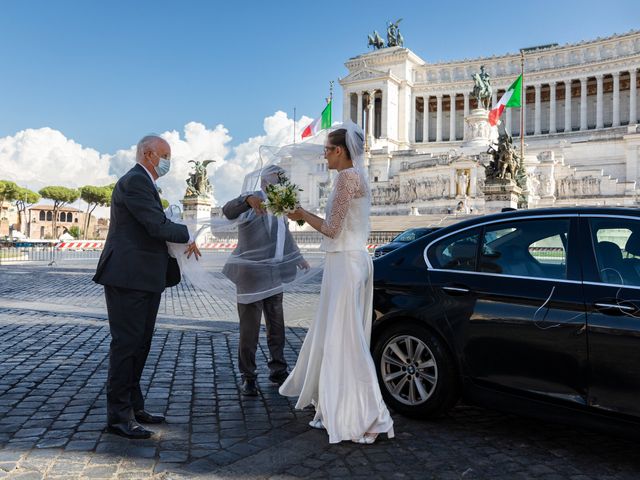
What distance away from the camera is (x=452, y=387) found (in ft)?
15.5

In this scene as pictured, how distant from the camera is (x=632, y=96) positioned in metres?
66.4

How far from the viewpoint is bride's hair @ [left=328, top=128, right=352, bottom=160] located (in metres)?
4.79

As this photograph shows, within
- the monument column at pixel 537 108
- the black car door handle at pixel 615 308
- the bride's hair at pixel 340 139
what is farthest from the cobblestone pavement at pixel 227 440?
the monument column at pixel 537 108

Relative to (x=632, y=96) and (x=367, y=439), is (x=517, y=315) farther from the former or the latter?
(x=632, y=96)

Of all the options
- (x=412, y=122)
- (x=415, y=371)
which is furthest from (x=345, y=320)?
(x=412, y=122)

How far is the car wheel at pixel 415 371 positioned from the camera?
15.5 ft

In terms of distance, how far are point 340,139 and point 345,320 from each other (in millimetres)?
1402

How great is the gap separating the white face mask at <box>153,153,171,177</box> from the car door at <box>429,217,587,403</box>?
2278 mm

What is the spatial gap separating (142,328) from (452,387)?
2383 mm

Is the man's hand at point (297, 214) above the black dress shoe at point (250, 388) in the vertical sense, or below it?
above

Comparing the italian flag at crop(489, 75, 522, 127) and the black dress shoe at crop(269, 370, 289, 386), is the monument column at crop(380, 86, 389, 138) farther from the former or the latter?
the black dress shoe at crop(269, 370, 289, 386)

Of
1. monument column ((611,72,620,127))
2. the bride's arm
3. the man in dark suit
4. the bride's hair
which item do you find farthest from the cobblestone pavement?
monument column ((611,72,620,127))

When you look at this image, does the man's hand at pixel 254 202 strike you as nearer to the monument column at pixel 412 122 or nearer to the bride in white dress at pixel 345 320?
the bride in white dress at pixel 345 320

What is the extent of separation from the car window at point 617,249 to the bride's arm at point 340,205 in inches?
67.4
